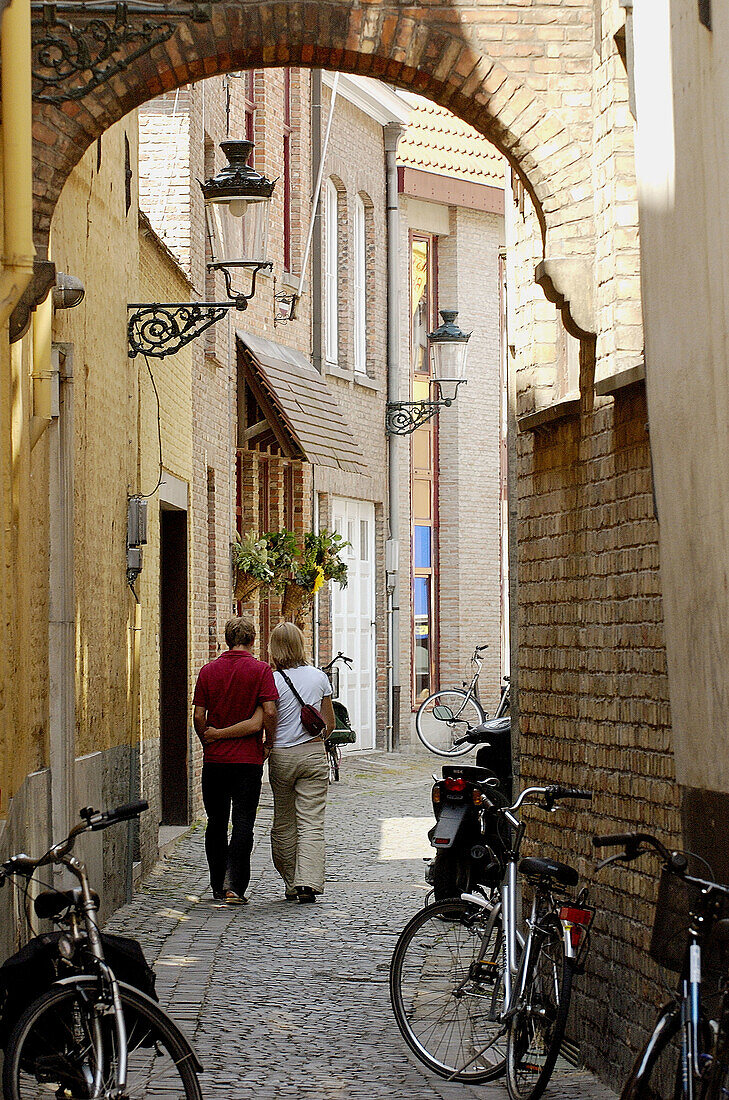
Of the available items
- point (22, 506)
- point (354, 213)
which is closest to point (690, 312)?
point (22, 506)

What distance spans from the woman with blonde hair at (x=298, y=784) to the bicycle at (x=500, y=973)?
3.83 metres

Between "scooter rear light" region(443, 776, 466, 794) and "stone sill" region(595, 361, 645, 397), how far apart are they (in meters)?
2.28

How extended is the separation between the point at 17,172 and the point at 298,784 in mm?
5727

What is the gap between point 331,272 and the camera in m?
23.7

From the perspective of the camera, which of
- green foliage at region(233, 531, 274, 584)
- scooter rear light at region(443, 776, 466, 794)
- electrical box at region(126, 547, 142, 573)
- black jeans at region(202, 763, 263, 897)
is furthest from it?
green foliage at region(233, 531, 274, 584)

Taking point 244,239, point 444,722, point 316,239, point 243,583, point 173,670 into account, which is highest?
point 316,239

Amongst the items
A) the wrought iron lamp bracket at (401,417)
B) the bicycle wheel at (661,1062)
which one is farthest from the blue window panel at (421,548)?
the bicycle wheel at (661,1062)

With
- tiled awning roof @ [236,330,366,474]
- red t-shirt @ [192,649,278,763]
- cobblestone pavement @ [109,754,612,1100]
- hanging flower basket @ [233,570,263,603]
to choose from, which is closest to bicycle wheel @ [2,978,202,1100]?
cobblestone pavement @ [109,754,612,1100]

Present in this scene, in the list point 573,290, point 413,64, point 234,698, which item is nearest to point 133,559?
point 234,698

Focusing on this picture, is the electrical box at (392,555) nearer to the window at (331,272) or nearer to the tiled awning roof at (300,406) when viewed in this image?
the window at (331,272)

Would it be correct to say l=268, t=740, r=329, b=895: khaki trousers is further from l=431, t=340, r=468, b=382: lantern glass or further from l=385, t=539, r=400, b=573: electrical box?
l=385, t=539, r=400, b=573: electrical box

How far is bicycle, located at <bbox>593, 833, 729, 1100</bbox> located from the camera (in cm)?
436

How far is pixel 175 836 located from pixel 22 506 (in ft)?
26.1

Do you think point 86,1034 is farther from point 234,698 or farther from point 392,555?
point 392,555
